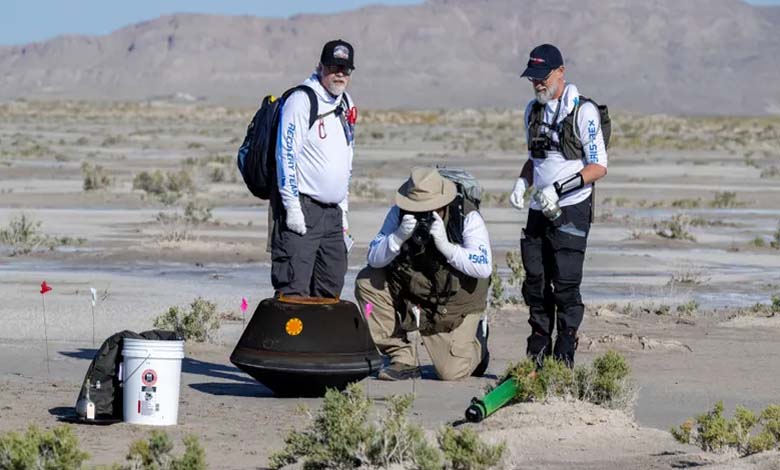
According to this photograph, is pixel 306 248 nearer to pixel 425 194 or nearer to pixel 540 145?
pixel 425 194

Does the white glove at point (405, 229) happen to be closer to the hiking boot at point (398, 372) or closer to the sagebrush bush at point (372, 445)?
the hiking boot at point (398, 372)


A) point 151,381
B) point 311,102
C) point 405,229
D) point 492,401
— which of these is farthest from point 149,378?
point 405,229

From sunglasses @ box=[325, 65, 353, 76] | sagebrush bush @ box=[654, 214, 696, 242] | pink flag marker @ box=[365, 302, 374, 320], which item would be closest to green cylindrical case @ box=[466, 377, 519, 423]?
pink flag marker @ box=[365, 302, 374, 320]

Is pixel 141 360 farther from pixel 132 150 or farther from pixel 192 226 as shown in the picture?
pixel 132 150

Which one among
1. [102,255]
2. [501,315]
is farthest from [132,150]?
[501,315]

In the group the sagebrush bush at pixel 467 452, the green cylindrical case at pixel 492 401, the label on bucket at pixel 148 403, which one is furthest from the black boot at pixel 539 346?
the sagebrush bush at pixel 467 452

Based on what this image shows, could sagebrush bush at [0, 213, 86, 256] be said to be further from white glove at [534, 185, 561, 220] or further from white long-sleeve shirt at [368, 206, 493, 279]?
white glove at [534, 185, 561, 220]

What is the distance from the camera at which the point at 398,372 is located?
10.5m

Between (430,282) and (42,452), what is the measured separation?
4375 mm

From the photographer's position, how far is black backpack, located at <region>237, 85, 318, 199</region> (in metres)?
9.63

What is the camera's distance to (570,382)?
858 centimetres

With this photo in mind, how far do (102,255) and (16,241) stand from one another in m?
1.56

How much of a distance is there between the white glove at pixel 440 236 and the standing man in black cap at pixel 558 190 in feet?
1.90

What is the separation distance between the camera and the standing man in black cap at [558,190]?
951 centimetres
